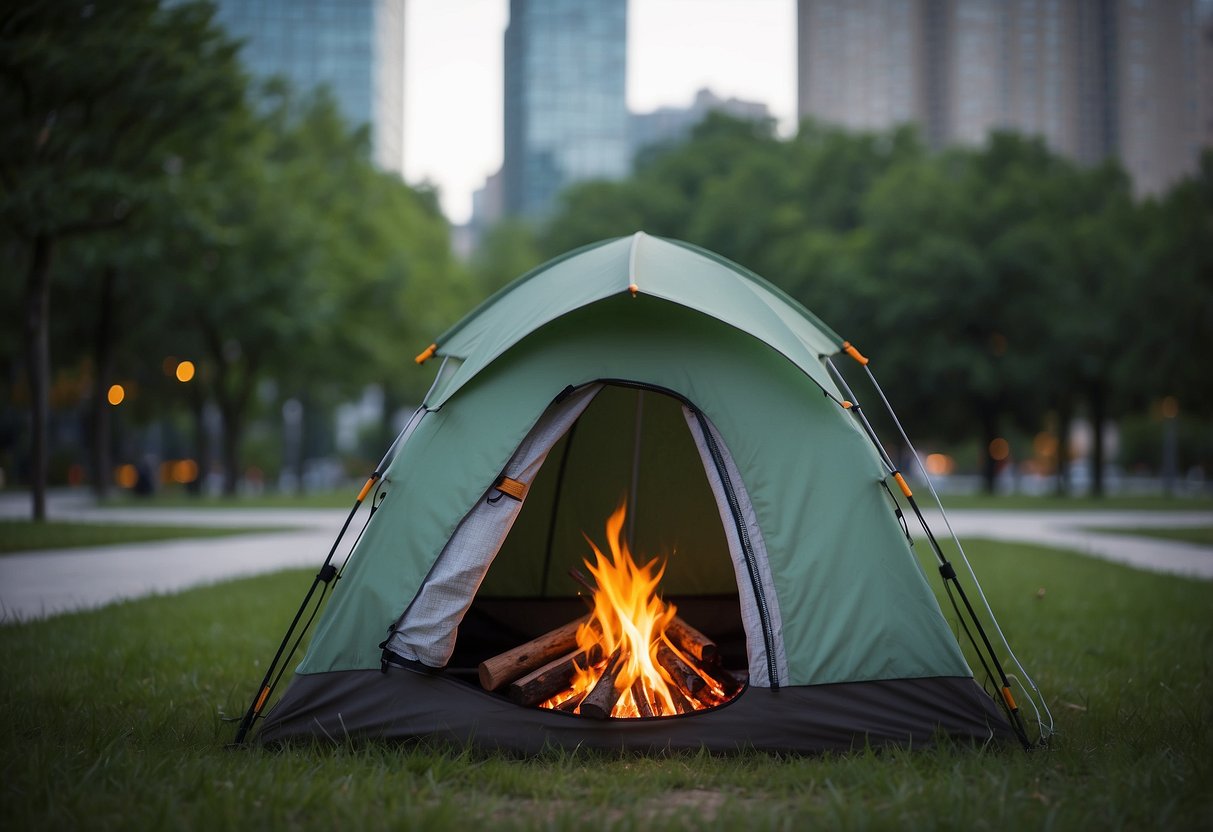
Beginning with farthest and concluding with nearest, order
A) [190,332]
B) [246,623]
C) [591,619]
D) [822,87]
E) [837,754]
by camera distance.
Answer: [822,87]
[190,332]
[246,623]
[591,619]
[837,754]

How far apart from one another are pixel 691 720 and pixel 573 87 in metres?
97.3

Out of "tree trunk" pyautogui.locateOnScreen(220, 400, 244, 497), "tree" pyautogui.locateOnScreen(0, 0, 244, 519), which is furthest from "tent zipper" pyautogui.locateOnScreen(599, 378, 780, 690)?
"tree trunk" pyautogui.locateOnScreen(220, 400, 244, 497)

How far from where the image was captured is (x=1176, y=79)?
9931 cm

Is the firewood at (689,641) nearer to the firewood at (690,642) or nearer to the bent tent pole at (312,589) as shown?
the firewood at (690,642)

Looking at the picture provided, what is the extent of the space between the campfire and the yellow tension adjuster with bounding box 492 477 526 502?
53 centimetres

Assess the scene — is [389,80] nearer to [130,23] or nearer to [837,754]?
[130,23]

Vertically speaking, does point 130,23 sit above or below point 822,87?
below

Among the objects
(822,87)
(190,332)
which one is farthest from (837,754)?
(822,87)

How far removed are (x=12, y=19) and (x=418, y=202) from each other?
26876 millimetres

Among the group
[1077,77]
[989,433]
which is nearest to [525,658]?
[989,433]

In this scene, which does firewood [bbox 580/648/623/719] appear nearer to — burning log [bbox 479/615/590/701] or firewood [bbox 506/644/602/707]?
firewood [bbox 506/644/602/707]

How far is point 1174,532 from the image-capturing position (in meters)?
15.5

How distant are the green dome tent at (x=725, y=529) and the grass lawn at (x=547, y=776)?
17cm

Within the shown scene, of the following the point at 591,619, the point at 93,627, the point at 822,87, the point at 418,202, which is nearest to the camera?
the point at 591,619
